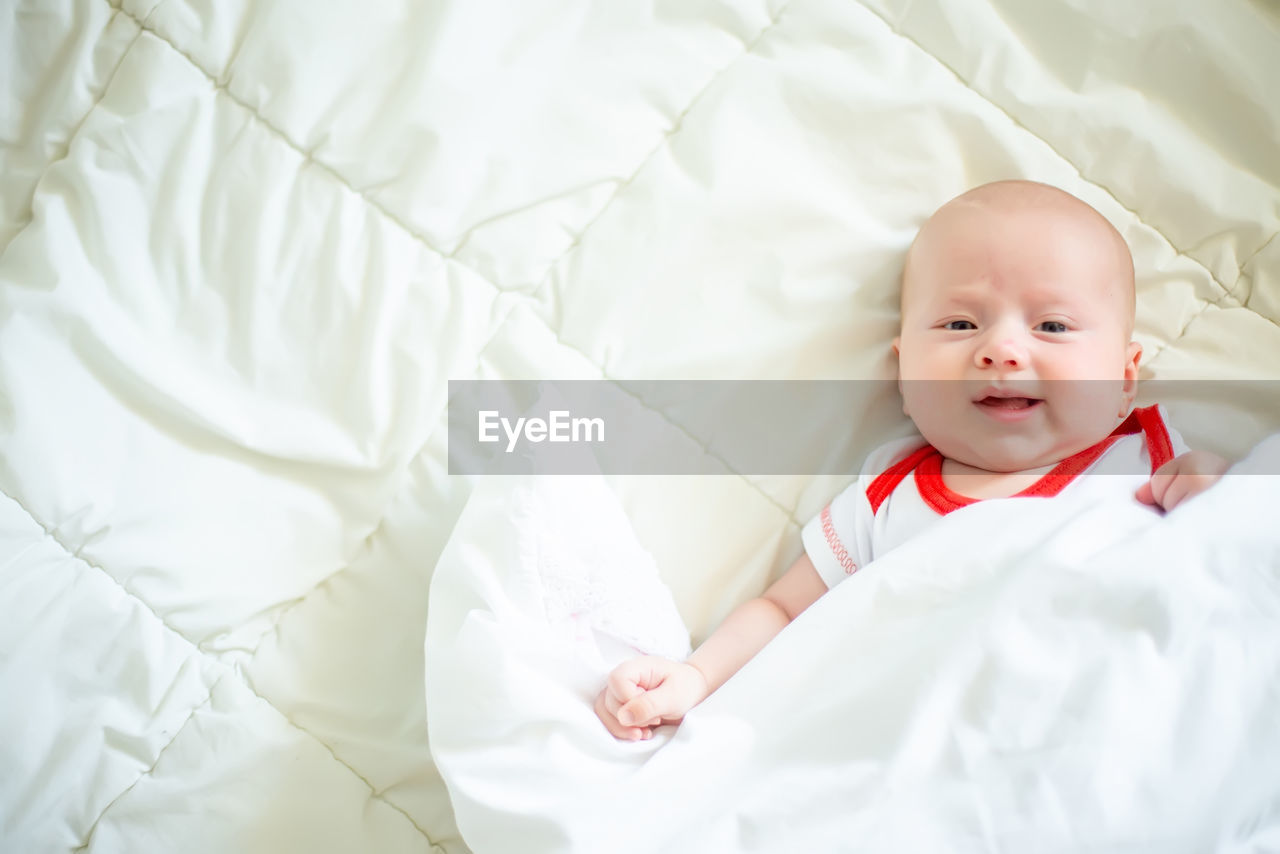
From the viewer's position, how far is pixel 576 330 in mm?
961

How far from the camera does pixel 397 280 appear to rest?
917 mm

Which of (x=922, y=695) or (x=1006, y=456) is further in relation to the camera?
(x=1006, y=456)

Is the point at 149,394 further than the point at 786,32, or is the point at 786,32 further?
the point at 786,32

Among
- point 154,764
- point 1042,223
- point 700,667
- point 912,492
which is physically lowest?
point 154,764

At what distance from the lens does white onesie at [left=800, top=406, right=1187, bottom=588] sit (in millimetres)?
915

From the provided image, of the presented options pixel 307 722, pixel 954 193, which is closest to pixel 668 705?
pixel 307 722

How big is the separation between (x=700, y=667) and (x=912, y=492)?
0.91 ft

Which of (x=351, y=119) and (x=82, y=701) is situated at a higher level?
(x=351, y=119)

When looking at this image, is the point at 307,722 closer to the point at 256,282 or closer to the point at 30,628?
the point at 30,628

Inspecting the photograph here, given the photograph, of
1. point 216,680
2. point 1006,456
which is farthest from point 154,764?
point 1006,456

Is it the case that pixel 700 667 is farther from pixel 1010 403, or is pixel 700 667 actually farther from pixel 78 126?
pixel 78 126

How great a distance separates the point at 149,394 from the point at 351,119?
1.05 feet

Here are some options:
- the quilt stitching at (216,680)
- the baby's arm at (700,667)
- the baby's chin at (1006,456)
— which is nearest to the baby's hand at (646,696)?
the baby's arm at (700,667)

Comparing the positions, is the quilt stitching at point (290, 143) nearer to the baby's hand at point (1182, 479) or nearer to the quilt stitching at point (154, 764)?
the quilt stitching at point (154, 764)
